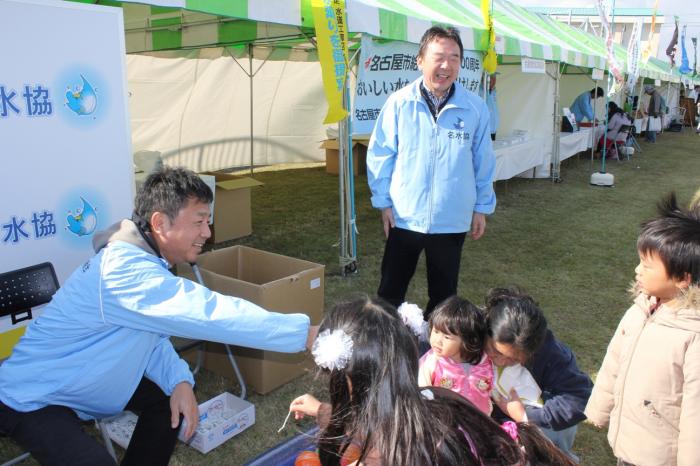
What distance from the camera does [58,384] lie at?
1.69m

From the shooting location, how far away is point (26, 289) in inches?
85.0

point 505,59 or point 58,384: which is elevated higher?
point 505,59

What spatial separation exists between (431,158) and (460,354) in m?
1.10

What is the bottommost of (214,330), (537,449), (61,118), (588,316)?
(588,316)

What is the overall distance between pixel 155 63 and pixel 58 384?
7918 millimetres

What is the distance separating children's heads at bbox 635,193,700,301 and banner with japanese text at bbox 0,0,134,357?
217 centimetres

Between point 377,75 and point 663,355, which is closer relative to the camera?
point 663,355

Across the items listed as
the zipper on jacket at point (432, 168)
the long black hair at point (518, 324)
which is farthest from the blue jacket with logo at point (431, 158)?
the long black hair at point (518, 324)

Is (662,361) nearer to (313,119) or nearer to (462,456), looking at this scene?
(462,456)

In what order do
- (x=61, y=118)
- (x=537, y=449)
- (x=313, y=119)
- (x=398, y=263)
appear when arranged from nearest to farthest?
(x=537, y=449) < (x=61, y=118) < (x=398, y=263) < (x=313, y=119)

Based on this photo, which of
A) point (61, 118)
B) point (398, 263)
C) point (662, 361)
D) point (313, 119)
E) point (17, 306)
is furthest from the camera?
point (313, 119)

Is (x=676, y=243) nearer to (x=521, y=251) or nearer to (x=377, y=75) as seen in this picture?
(x=377, y=75)

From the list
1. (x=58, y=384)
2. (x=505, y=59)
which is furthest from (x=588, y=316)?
(x=505, y=59)

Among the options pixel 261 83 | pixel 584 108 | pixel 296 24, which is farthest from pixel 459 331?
pixel 584 108
